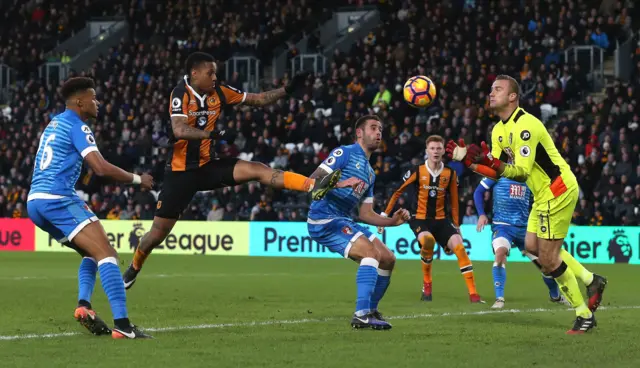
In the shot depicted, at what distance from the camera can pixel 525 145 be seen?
415 inches

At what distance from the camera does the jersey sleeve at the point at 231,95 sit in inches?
515

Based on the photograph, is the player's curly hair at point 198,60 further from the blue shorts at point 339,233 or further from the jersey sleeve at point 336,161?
the blue shorts at point 339,233

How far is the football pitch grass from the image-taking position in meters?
8.67

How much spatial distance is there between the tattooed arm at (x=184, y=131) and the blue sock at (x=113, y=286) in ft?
8.79

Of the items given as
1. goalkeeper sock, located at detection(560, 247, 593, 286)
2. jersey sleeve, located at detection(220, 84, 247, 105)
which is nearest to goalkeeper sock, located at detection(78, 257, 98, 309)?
jersey sleeve, located at detection(220, 84, 247, 105)

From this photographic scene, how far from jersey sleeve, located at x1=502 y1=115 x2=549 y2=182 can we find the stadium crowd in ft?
51.6

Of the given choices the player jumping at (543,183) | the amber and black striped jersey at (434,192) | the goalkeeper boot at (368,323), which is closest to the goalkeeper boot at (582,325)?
the player jumping at (543,183)

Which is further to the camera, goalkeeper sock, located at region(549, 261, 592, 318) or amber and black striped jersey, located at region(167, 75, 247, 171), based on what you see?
amber and black striped jersey, located at region(167, 75, 247, 171)

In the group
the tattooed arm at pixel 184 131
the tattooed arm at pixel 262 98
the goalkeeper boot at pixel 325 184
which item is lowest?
the goalkeeper boot at pixel 325 184

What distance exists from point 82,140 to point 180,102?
3.04 metres

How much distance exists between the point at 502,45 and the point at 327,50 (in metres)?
8.86

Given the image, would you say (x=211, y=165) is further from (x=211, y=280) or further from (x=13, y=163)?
(x=13, y=163)

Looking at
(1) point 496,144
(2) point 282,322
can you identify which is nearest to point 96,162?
(2) point 282,322

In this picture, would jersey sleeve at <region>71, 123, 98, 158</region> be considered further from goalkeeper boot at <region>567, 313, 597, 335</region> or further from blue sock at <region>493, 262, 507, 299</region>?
blue sock at <region>493, 262, 507, 299</region>
